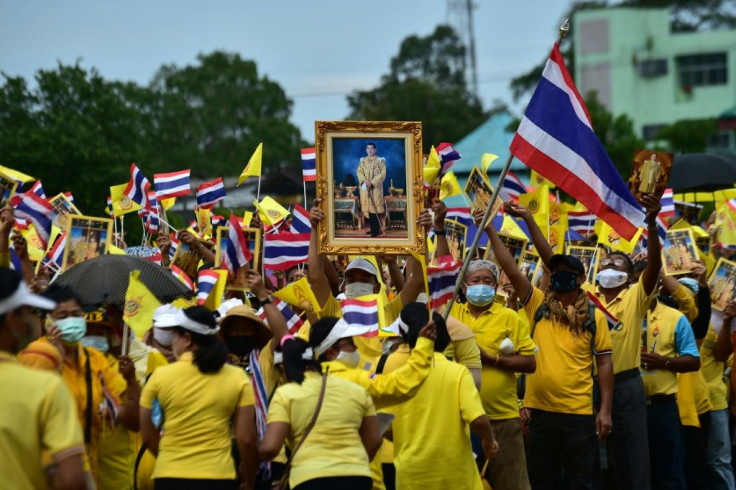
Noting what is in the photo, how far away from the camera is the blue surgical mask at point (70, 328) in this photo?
23.2 feet

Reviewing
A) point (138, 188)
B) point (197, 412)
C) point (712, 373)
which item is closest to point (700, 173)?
point (712, 373)

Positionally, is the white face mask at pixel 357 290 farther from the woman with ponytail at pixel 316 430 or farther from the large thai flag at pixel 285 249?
the woman with ponytail at pixel 316 430

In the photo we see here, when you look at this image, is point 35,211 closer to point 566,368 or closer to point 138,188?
point 138,188

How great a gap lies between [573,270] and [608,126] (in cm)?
3939

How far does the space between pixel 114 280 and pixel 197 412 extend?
180cm

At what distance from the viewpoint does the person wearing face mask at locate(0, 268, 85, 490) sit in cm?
531

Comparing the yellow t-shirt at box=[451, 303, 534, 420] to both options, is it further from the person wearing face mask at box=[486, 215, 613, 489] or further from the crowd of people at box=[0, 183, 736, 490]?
the person wearing face mask at box=[486, 215, 613, 489]

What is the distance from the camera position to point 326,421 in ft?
23.0

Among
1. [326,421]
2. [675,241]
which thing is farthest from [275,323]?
[675,241]

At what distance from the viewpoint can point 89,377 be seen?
23.8ft

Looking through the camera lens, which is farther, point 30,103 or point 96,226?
point 30,103

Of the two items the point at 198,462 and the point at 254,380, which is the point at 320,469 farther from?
the point at 254,380

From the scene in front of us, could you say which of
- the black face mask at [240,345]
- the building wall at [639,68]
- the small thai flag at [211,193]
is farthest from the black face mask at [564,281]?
the building wall at [639,68]

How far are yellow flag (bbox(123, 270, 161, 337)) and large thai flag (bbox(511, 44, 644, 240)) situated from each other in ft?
9.93
